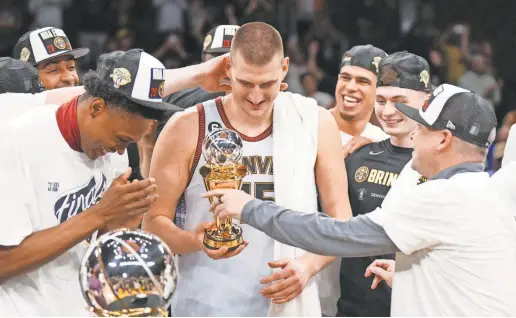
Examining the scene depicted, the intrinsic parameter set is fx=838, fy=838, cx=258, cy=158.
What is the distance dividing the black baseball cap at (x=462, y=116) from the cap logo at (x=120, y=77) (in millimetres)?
990

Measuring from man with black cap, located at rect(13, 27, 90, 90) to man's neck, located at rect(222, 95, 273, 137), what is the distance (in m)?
1.70

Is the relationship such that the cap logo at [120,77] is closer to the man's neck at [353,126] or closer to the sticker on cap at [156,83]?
the sticker on cap at [156,83]

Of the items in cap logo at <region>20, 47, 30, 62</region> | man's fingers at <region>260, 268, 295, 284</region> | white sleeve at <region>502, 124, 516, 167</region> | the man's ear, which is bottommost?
man's fingers at <region>260, 268, 295, 284</region>

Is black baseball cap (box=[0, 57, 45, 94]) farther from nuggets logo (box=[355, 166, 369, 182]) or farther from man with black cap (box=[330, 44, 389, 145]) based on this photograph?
man with black cap (box=[330, 44, 389, 145])

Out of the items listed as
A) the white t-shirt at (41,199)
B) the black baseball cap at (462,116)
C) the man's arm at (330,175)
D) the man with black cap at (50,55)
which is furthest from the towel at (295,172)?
the man with black cap at (50,55)

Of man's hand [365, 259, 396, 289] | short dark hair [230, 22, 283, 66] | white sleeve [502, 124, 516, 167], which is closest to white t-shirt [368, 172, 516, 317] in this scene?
man's hand [365, 259, 396, 289]

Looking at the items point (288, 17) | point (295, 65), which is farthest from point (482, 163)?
point (288, 17)

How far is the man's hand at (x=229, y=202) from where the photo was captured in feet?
9.35

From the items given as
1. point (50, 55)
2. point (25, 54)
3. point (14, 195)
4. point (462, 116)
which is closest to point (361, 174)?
point (462, 116)

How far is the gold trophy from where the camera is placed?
116 inches

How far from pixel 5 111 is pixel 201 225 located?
0.84 m

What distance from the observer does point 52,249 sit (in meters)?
2.59

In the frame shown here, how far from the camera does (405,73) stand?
160 inches

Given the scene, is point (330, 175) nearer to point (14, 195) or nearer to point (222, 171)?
A: point (222, 171)
